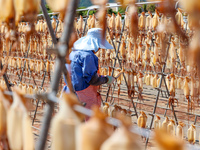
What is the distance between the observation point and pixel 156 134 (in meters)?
0.53

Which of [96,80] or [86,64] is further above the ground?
[86,64]

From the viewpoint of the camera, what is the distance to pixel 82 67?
2391 mm

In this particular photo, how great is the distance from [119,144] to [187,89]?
2.50 metres

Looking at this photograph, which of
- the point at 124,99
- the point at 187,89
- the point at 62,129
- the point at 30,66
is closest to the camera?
the point at 62,129

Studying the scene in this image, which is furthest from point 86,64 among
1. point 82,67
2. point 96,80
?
point 96,80

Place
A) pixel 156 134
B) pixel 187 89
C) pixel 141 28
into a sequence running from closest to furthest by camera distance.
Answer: pixel 156 134, pixel 187 89, pixel 141 28

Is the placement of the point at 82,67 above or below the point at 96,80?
above

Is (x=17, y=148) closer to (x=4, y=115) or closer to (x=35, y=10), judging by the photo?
(x=4, y=115)

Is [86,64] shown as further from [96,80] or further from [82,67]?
[96,80]

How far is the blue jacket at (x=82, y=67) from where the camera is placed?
2.35m

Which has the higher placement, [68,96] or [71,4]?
[71,4]

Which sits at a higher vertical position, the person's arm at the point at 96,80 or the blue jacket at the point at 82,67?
the blue jacket at the point at 82,67

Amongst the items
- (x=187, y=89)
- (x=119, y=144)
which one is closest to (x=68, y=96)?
(x=119, y=144)

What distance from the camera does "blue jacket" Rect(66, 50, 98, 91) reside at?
2354 mm
